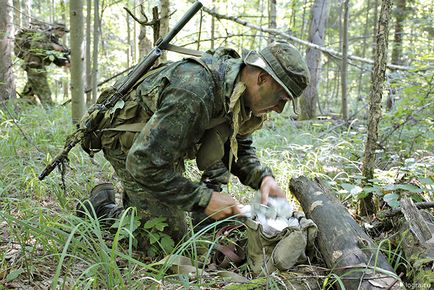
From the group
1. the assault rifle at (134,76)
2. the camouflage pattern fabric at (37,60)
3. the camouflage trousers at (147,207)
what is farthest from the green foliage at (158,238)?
the camouflage pattern fabric at (37,60)

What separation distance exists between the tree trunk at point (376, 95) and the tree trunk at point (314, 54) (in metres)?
5.23

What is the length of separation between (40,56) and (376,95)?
7532 mm

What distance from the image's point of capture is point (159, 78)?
7.64ft

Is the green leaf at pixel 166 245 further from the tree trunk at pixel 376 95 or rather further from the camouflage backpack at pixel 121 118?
the tree trunk at pixel 376 95

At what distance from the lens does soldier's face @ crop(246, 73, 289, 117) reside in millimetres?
2225

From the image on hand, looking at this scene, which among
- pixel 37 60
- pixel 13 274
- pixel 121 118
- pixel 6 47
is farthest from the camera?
pixel 37 60

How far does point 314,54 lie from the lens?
8.13m

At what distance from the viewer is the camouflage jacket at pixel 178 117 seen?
84.5 inches

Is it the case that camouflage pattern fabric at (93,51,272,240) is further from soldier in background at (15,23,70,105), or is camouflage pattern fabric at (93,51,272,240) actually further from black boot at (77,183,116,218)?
soldier in background at (15,23,70,105)

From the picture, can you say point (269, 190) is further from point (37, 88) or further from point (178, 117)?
point (37, 88)

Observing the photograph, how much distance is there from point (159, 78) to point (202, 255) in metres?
1.24

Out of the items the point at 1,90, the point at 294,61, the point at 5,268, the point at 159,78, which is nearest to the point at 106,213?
the point at 5,268

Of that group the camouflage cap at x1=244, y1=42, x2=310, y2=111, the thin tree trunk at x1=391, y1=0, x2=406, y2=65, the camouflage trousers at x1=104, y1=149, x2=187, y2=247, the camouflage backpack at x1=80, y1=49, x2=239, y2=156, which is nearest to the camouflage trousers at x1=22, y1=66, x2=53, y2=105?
the camouflage backpack at x1=80, y1=49, x2=239, y2=156

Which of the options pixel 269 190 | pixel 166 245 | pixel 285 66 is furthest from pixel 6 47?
pixel 285 66
